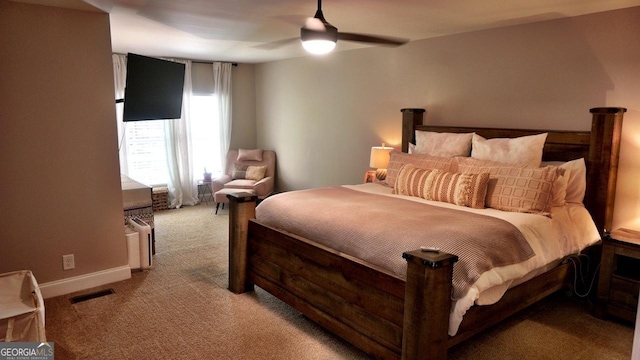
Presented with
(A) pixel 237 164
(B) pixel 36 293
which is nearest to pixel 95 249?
(B) pixel 36 293

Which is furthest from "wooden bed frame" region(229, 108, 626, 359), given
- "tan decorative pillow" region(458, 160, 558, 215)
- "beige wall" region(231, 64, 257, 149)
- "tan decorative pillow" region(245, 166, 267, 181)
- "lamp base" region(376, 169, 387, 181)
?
"beige wall" region(231, 64, 257, 149)

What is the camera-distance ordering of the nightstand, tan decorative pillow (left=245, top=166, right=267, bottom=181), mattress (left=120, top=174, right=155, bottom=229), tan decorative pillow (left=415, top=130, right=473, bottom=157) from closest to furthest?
1. the nightstand
2. tan decorative pillow (left=415, top=130, right=473, bottom=157)
3. mattress (left=120, top=174, right=155, bottom=229)
4. tan decorative pillow (left=245, top=166, right=267, bottom=181)

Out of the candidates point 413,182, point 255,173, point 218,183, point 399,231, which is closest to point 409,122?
point 413,182

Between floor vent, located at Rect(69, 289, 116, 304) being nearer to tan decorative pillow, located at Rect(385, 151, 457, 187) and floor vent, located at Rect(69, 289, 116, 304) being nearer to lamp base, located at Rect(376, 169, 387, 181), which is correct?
tan decorative pillow, located at Rect(385, 151, 457, 187)

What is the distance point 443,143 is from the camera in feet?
13.3

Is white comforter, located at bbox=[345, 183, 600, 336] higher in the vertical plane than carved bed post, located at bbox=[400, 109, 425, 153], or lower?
lower

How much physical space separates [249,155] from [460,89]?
143 inches

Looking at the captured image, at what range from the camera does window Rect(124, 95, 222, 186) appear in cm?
621

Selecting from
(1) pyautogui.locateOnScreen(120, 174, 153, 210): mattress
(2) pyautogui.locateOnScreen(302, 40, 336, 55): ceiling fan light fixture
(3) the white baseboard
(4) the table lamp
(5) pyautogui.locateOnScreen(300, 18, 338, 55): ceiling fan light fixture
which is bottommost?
(3) the white baseboard

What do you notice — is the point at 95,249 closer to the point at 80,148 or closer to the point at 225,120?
the point at 80,148

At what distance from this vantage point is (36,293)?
7.91 ft

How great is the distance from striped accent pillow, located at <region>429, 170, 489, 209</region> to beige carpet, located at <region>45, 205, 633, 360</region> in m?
0.90

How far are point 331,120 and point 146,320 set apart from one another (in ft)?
11.8

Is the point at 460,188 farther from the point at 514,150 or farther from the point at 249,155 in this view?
the point at 249,155
